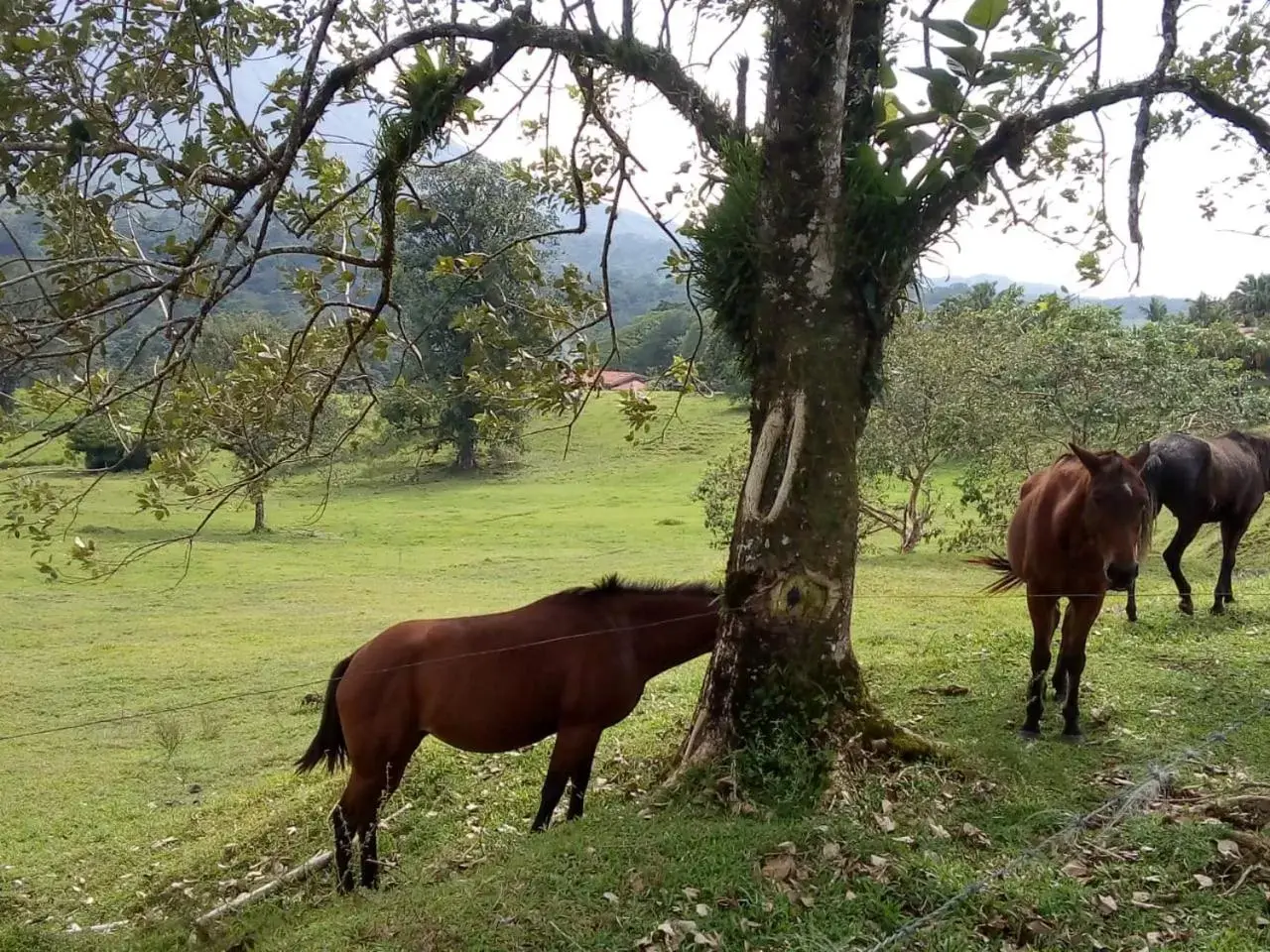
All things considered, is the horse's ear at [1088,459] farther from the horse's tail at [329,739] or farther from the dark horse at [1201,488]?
the dark horse at [1201,488]

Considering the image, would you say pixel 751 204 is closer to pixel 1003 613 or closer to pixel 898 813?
pixel 898 813

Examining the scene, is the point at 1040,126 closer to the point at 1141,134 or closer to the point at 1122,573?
the point at 1141,134

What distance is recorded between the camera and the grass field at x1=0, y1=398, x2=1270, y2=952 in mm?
3586

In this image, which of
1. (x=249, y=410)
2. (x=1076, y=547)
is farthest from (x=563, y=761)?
(x=1076, y=547)

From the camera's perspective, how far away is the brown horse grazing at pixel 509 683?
16.5ft

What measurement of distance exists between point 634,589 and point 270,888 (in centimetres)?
274

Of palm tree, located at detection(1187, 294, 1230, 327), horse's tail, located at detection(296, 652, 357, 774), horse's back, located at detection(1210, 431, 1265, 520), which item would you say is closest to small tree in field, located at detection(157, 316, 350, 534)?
horse's tail, located at detection(296, 652, 357, 774)

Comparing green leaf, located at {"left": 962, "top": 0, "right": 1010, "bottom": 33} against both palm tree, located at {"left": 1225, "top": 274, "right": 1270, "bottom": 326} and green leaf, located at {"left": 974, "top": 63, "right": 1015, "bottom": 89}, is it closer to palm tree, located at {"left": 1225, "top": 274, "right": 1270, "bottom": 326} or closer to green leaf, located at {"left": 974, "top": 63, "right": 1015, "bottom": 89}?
green leaf, located at {"left": 974, "top": 63, "right": 1015, "bottom": 89}

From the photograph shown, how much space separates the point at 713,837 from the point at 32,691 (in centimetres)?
1150

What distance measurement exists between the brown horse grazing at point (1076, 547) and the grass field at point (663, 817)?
373 millimetres

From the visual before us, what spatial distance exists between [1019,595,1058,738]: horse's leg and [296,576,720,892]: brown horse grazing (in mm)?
2195

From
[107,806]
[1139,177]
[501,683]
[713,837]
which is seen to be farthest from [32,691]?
[1139,177]

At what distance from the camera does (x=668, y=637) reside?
5207 millimetres

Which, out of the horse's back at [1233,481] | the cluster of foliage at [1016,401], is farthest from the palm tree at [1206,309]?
the horse's back at [1233,481]
